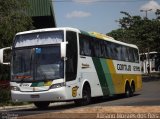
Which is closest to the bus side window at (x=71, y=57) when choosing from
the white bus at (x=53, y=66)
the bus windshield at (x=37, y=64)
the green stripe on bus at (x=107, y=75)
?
the white bus at (x=53, y=66)

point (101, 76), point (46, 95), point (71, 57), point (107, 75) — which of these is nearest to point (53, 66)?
point (71, 57)

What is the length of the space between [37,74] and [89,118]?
10.0m

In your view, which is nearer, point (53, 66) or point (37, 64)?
point (53, 66)

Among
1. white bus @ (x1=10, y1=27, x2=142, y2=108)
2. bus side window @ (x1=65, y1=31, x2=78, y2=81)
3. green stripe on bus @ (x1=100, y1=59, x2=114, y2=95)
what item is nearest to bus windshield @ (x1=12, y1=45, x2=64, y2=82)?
white bus @ (x1=10, y1=27, x2=142, y2=108)

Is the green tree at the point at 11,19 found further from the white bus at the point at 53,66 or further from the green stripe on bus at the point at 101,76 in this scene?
the green stripe on bus at the point at 101,76

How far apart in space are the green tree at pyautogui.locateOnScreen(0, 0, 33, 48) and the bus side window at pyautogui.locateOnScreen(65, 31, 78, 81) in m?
4.95

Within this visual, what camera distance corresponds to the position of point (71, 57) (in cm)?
2075

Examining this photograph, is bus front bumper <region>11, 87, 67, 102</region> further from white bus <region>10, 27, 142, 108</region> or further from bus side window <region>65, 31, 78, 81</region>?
bus side window <region>65, 31, 78, 81</region>

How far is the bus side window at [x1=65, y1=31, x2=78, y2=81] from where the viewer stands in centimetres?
2051

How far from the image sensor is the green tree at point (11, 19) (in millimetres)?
24947

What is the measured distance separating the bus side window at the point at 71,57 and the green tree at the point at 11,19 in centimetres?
495

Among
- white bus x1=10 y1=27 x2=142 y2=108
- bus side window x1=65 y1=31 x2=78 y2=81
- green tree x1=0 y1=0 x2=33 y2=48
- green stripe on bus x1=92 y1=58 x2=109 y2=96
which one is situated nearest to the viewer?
white bus x1=10 y1=27 x2=142 y2=108

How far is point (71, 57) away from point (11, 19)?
6.00 metres

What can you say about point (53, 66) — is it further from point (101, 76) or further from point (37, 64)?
point (101, 76)
